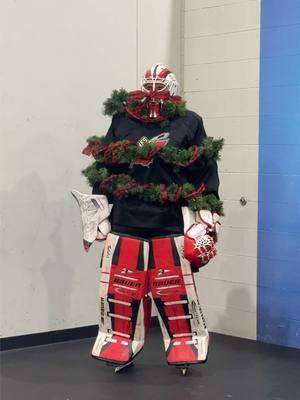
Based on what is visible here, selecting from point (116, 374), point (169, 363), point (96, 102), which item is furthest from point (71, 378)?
point (96, 102)

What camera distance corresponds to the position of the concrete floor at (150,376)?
147 inches

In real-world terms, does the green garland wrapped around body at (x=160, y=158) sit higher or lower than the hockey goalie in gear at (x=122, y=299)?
higher

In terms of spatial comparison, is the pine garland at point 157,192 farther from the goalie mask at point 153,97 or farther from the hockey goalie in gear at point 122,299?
the goalie mask at point 153,97

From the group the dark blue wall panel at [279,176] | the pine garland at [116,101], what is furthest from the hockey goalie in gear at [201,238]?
the dark blue wall panel at [279,176]

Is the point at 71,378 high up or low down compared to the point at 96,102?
down

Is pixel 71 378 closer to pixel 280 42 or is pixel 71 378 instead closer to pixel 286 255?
pixel 286 255

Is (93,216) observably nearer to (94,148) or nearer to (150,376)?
(94,148)

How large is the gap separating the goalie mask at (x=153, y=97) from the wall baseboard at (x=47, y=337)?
152 cm

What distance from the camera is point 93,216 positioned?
4.12 meters

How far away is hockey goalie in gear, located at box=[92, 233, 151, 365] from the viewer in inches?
158

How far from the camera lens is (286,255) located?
4719mm

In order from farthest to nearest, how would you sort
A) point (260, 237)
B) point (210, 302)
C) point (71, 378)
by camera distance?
point (210, 302), point (260, 237), point (71, 378)

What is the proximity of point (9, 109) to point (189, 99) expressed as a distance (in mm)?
1370

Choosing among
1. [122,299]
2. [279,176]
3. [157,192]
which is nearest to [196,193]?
[157,192]
